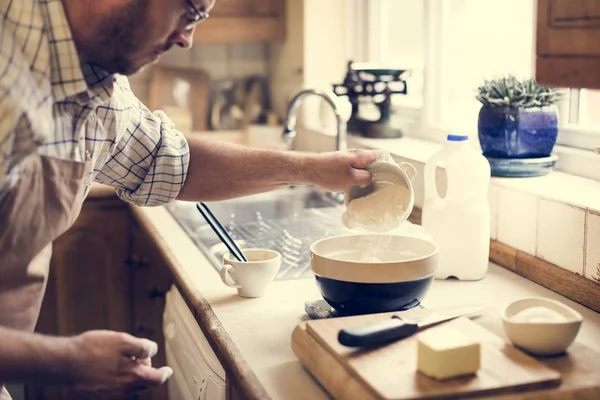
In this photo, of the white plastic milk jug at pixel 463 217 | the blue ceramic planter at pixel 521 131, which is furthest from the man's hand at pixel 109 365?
the blue ceramic planter at pixel 521 131

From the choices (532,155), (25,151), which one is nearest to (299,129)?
(532,155)

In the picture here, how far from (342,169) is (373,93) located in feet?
3.43

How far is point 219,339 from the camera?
1.32m

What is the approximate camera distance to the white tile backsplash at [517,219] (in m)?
1.62

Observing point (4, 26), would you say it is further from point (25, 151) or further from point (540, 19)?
point (540, 19)

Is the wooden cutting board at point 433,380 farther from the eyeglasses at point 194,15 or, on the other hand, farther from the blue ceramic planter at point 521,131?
the blue ceramic planter at point 521,131

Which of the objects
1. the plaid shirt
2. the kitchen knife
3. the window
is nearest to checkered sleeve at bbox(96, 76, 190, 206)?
the plaid shirt

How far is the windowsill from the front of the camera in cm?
146

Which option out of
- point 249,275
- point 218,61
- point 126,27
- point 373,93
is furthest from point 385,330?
point 218,61

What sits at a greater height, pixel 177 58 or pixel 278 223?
pixel 177 58

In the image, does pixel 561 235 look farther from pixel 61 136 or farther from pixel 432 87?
pixel 432 87

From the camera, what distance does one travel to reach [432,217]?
165 centimetres

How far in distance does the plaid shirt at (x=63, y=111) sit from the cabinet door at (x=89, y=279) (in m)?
1.25

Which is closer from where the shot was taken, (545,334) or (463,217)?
(545,334)
